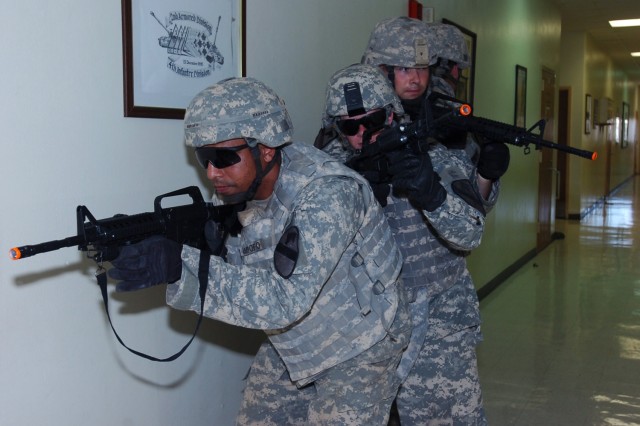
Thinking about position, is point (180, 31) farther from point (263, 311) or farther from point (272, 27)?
point (263, 311)

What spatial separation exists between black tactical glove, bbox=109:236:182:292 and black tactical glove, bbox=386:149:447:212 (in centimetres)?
76

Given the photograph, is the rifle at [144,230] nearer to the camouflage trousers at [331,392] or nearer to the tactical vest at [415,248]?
the camouflage trousers at [331,392]

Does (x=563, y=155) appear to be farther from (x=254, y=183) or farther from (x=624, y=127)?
(x=254, y=183)

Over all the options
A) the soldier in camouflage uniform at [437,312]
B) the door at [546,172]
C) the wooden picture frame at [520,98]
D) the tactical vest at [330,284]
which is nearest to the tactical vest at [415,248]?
the soldier in camouflage uniform at [437,312]

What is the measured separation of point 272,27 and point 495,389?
235cm

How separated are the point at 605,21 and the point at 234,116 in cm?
975

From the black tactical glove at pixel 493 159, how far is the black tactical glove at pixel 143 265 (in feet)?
4.16

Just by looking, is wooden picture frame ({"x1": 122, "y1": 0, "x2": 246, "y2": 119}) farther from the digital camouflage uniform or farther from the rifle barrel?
the rifle barrel

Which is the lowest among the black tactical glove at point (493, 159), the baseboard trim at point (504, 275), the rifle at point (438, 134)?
the baseboard trim at point (504, 275)

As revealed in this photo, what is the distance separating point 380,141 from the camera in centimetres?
208

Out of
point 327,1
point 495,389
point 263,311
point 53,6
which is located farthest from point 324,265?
point 495,389

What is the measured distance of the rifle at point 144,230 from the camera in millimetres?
1500

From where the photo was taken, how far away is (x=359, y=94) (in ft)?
7.02

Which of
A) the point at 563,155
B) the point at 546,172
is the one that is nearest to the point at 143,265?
the point at 546,172
